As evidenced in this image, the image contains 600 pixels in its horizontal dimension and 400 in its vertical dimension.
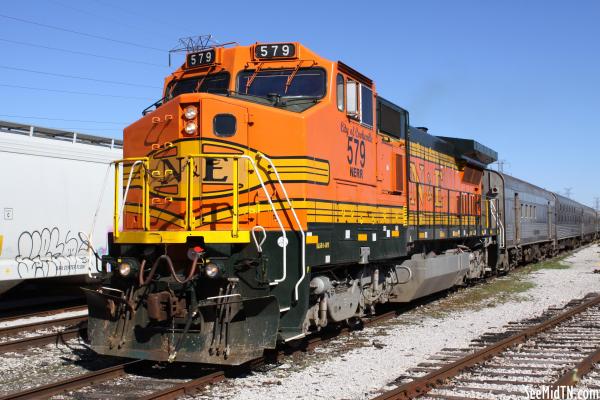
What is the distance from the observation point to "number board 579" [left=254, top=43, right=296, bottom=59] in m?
7.61

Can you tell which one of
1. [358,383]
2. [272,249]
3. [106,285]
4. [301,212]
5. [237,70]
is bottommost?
[358,383]

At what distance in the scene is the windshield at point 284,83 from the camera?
754 cm

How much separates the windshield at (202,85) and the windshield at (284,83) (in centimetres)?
22

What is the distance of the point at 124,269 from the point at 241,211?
1.43 m

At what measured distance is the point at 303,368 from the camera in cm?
687

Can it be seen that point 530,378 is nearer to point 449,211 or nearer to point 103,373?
point 103,373

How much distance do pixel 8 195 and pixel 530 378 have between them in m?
8.99

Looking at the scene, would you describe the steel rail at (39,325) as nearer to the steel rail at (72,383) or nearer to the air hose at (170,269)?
the steel rail at (72,383)

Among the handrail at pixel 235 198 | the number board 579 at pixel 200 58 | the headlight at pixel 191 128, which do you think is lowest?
the handrail at pixel 235 198

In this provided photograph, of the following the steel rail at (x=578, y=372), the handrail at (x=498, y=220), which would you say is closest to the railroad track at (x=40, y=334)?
the steel rail at (x=578, y=372)

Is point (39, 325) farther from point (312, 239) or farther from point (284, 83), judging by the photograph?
point (284, 83)

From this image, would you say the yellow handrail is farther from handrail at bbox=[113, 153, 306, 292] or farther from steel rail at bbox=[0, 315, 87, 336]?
steel rail at bbox=[0, 315, 87, 336]

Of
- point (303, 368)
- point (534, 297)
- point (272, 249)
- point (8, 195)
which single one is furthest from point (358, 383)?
point (534, 297)

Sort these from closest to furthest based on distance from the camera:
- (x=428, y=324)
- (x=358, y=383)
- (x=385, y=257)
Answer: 1. (x=358, y=383)
2. (x=385, y=257)
3. (x=428, y=324)
